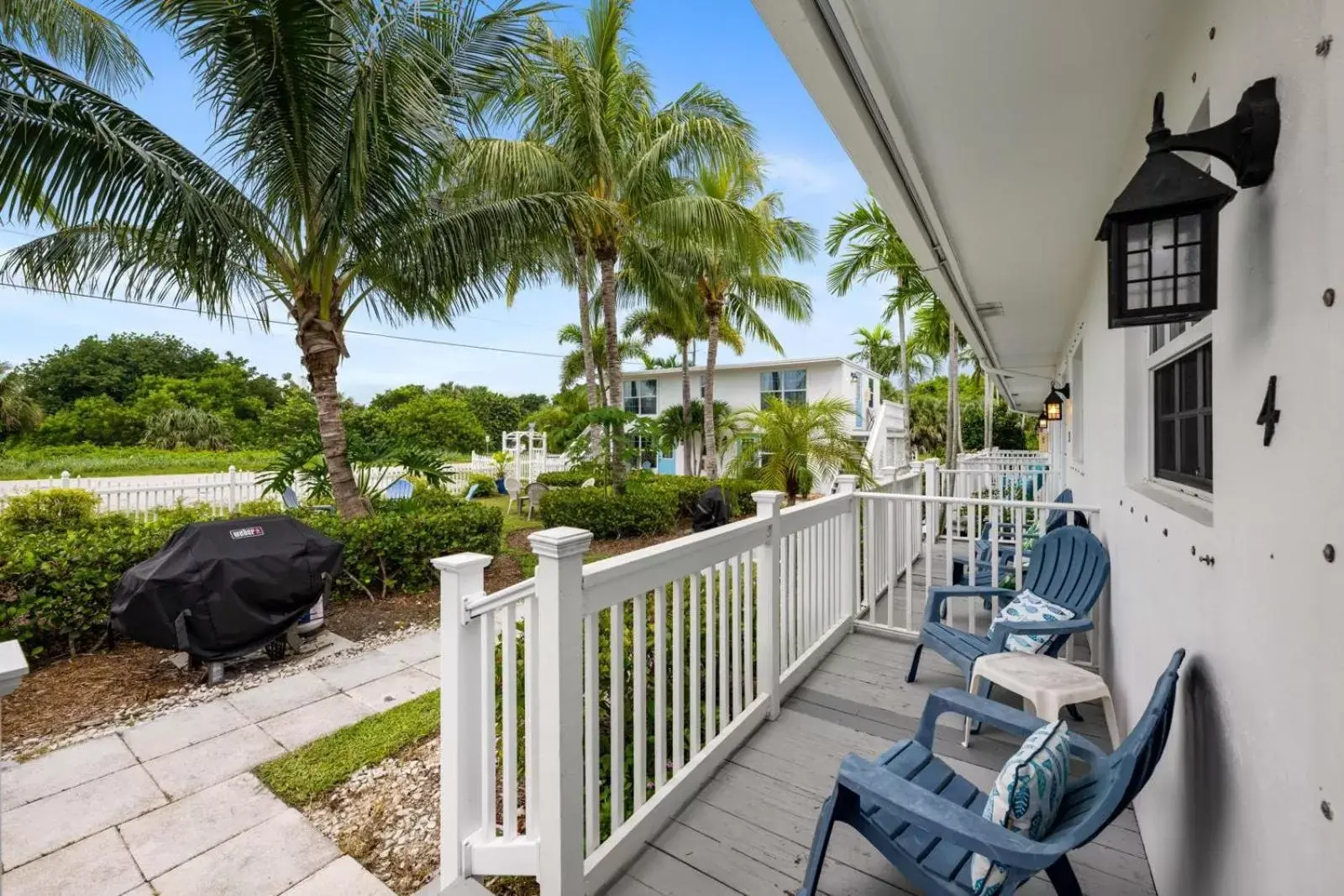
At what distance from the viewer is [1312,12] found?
895 millimetres

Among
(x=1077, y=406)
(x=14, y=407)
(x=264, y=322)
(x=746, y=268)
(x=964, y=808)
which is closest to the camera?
(x=964, y=808)

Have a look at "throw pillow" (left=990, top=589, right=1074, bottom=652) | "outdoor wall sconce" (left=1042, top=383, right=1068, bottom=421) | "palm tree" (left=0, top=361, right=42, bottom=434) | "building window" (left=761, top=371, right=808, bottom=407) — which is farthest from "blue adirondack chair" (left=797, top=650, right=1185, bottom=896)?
"palm tree" (left=0, top=361, right=42, bottom=434)

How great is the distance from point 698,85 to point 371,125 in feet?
21.6

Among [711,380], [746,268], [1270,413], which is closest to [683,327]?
[711,380]

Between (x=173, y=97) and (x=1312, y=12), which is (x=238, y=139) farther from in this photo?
(x=1312, y=12)

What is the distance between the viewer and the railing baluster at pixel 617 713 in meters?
1.95

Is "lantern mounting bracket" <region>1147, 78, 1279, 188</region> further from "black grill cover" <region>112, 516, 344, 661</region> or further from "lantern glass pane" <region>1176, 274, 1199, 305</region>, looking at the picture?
"black grill cover" <region>112, 516, 344, 661</region>

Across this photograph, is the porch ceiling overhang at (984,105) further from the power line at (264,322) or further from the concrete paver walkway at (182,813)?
the power line at (264,322)

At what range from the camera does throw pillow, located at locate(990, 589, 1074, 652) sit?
2889 millimetres

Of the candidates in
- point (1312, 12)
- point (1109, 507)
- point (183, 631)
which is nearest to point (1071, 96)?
point (1312, 12)

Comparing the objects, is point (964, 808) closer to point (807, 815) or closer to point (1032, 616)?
point (807, 815)

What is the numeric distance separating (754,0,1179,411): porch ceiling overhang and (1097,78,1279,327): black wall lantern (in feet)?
2.30

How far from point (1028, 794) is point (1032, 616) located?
1.91 meters

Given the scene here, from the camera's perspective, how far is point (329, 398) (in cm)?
593
